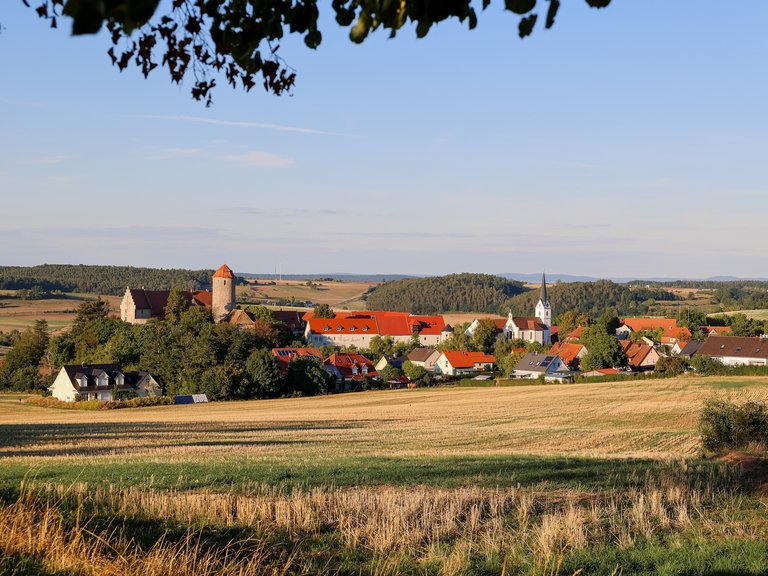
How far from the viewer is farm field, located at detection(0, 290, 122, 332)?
140000mm

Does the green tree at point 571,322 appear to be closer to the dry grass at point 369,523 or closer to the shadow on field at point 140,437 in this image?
the shadow on field at point 140,437

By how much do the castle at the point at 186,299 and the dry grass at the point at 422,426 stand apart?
4872cm

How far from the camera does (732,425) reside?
882 inches

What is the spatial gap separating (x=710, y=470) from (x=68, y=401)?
229 ft

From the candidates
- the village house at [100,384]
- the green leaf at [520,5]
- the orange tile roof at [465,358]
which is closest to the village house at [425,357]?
the orange tile roof at [465,358]

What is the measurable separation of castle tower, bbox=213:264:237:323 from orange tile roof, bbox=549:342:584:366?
5137cm

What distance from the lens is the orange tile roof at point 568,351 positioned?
9978 cm

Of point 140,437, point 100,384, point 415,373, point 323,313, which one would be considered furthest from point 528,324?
point 140,437

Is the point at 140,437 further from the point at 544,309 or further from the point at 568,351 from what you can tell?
the point at 544,309

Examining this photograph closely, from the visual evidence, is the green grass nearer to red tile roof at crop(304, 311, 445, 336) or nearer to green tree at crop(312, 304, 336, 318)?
red tile roof at crop(304, 311, 445, 336)

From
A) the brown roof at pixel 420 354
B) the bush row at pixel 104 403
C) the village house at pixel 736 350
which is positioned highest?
the village house at pixel 736 350

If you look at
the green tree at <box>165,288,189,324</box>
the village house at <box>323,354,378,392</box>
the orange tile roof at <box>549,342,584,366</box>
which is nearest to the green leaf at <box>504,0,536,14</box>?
the village house at <box>323,354,378,392</box>

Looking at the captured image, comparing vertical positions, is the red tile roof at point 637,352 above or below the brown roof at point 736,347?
below

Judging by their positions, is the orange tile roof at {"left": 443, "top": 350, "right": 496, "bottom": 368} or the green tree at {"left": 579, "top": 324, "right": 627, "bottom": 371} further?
the orange tile roof at {"left": 443, "top": 350, "right": 496, "bottom": 368}
